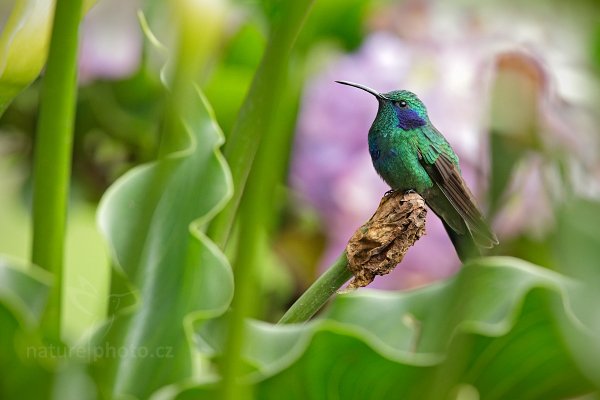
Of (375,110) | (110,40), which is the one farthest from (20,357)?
(110,40)

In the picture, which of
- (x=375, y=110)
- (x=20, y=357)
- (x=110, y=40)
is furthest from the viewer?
(x=110, y=40)

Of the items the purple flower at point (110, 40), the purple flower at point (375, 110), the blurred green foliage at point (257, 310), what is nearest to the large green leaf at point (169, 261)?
the blurred green foliage at point (257, 310)

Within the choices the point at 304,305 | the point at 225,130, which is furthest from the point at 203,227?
the point at 225,130

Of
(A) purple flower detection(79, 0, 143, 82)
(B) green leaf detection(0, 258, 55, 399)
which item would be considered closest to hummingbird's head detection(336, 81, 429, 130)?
(B) green leaf detection(0, 258, 55, 399)

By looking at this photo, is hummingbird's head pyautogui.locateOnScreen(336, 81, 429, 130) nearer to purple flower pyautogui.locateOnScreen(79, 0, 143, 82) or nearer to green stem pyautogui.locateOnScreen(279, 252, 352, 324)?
green stem pyautogui.locateOnScreen(279, 252, 352, 324)

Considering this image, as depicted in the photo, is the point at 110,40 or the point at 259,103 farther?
the point at 110,40

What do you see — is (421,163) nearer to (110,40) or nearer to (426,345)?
(426,345)

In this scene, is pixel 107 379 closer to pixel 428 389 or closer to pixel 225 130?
pixel 428 389
